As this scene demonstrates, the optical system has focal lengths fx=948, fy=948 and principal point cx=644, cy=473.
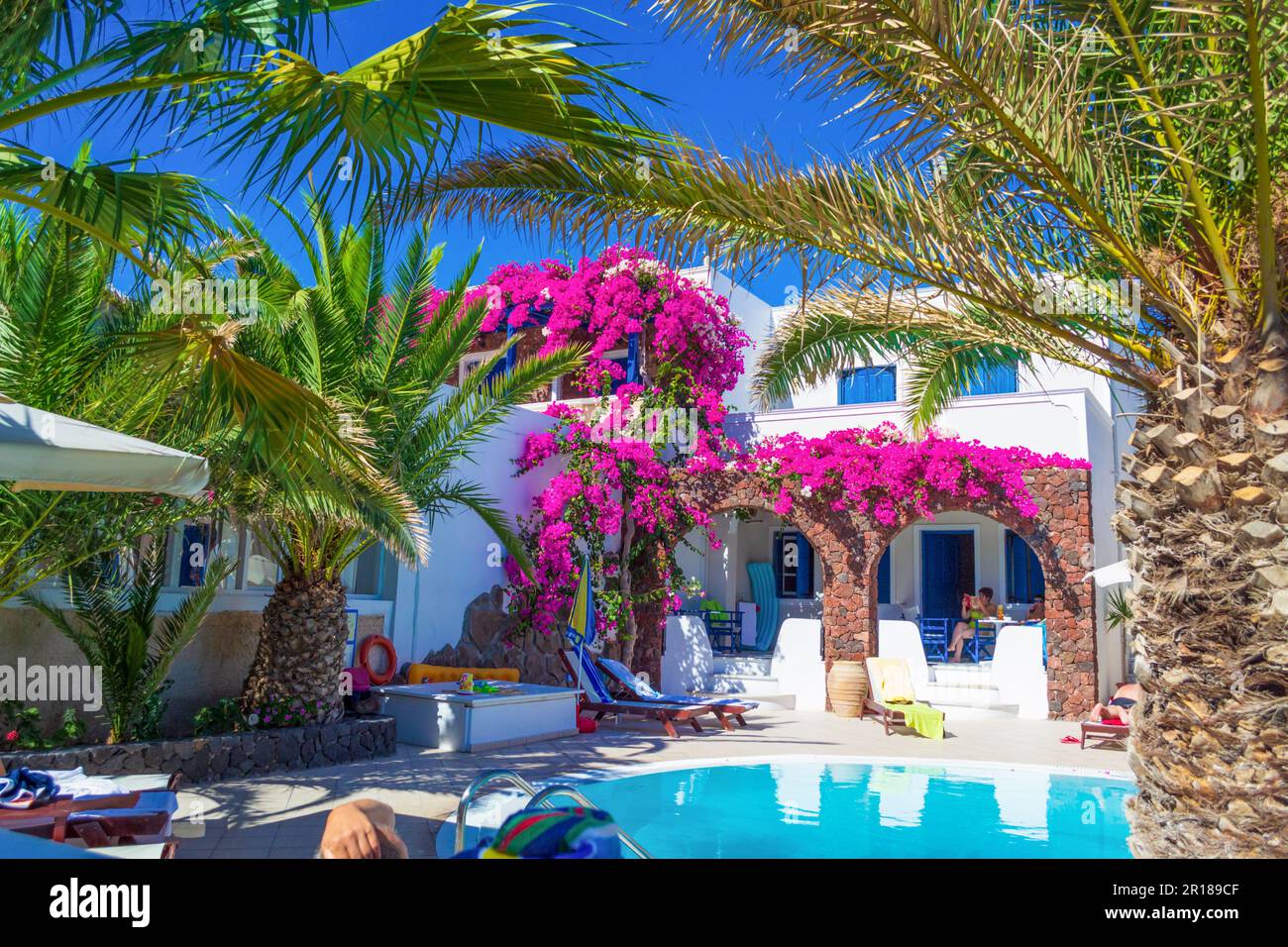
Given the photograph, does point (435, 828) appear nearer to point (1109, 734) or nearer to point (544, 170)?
point (544, 170)

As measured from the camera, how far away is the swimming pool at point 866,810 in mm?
8250

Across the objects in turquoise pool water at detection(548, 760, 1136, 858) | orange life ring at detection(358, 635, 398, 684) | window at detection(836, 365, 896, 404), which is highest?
window at detection(836, 365, 896, 404)

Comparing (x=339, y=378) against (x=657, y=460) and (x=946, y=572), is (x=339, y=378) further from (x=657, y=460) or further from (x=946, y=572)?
(x=946, y=572)

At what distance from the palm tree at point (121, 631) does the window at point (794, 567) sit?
52.9 ft

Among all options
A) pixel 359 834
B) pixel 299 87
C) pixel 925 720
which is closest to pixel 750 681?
pixel 925 720

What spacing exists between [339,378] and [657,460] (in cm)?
856

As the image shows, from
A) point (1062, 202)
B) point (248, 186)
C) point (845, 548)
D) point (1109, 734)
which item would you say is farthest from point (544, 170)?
point (845, 548)

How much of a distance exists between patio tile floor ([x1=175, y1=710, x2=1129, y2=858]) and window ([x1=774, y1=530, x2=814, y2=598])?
7.53 m

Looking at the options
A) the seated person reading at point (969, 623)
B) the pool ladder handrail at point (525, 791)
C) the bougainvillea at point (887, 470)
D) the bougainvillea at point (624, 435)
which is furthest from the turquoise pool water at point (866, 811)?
the seated person reading at point (969, 623)

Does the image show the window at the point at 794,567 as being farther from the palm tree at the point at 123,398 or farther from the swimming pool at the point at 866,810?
the palm tree at the point at 123,398

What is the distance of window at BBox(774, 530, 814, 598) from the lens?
2306cm

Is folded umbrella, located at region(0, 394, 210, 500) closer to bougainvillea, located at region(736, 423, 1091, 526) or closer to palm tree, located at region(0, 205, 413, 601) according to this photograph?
palm tree, located at region(0, 205, 413, 601)

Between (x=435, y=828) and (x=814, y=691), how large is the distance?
33.3ft

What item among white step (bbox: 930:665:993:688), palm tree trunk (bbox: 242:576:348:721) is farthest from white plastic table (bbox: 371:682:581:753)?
white step (bbox: 930:665:993:688)
